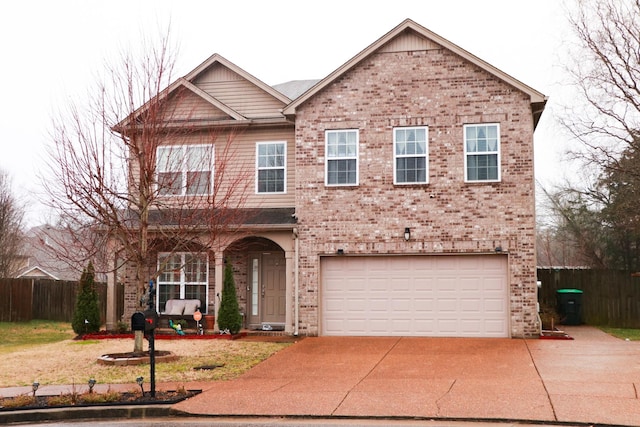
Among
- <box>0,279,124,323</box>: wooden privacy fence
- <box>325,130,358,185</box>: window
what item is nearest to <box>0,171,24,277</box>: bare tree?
<box>0,279,124,323</box>: wooden privacy fence

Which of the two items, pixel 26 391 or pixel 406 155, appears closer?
pixel 26 391

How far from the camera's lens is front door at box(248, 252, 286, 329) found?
19.9 m

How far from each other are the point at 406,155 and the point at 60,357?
31.3 ft

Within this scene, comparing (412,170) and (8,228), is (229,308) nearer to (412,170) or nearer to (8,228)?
(412,170)

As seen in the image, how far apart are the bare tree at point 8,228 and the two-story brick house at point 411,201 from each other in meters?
22.6

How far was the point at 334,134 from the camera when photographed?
18.6 m

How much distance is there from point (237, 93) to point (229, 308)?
6.46 m

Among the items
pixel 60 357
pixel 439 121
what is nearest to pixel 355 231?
pixel 439 121

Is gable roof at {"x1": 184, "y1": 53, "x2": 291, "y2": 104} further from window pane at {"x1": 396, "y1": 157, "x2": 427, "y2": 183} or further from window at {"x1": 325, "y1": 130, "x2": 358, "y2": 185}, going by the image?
window pane at {"x1": 396, "y1": 157, "x2": 427, "y2": 183}

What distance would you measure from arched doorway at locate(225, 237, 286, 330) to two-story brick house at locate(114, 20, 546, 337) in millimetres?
1050

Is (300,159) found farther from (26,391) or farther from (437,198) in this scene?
(26,391)

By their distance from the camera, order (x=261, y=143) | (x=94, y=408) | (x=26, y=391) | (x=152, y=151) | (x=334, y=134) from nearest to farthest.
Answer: (x=94, y=408) → (x=26, y=391) → (x=152, y=151) → (x=334, y=134) → (x=261, y=143)

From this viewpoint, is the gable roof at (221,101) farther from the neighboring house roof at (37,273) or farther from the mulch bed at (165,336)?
the neighboring house roof at (37,273)

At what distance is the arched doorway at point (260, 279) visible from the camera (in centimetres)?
1992
